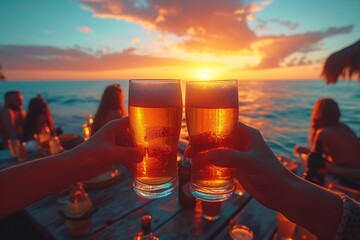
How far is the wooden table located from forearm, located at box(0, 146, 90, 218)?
633mm

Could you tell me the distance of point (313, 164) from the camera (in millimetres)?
2473

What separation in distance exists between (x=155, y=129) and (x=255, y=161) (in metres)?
0.51

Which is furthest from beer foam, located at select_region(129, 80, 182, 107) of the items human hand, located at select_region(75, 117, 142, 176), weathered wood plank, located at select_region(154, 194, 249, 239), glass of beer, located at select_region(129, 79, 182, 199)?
weathered wood plank, located at select_region(154, 194, 249, 239)

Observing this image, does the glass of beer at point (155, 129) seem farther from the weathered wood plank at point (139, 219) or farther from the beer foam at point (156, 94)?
the weathered wood plank at point (139, 219)

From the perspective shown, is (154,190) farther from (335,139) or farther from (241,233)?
(335,139)

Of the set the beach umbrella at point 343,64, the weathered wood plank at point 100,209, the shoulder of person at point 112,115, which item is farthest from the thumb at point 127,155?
the beach umbrella at point 343,64

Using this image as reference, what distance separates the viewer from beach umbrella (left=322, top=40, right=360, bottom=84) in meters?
2.86

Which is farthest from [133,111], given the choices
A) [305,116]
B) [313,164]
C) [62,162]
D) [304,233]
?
[305,116]

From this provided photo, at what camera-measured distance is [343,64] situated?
294 centimetres

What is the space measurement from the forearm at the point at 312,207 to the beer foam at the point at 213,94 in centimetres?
51

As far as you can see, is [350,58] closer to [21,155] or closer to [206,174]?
[206,174]

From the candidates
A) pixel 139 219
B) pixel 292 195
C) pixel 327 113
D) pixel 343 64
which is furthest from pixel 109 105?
pixel 327 113

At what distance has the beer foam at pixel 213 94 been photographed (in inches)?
43.1

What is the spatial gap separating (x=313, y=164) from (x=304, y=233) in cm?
131
